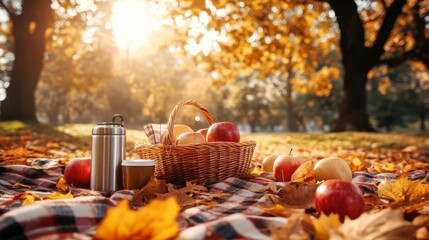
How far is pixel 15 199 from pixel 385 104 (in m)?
30.8

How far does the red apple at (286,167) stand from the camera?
7.97ft

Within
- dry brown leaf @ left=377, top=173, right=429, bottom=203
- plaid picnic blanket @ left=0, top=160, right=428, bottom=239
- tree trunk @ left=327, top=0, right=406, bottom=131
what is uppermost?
tree trunk @ left=327, top=0, right=406, bottom=131

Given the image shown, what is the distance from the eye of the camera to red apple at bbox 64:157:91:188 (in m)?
2.28

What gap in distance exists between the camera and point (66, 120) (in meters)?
43.9

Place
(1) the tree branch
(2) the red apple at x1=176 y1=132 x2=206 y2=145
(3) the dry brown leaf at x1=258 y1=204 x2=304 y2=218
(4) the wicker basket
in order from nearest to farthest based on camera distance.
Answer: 1. (3) the dry brown leaf at x1=258 y1=204 x2=304 y2=218
2. (4) the wicker basket
3. (2) the red apple at x1=176 y1=132 x2=206 y2=145
4. (1) the tree branch

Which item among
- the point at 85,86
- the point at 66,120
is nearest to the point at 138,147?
the point at 85,86

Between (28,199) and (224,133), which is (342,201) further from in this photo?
(28,199)

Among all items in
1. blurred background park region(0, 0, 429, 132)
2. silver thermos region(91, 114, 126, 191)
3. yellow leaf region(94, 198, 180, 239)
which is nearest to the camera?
yellow leaf region(94, 198, 180, 239)

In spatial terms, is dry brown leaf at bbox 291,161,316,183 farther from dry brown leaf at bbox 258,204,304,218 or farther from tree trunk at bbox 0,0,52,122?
tree trunk at bbox 0,0,52,122

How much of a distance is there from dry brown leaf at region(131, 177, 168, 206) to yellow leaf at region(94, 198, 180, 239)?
81 cm

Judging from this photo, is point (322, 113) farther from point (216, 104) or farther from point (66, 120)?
point (66, 120)

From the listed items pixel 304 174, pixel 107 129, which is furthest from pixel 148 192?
pixel 304 174

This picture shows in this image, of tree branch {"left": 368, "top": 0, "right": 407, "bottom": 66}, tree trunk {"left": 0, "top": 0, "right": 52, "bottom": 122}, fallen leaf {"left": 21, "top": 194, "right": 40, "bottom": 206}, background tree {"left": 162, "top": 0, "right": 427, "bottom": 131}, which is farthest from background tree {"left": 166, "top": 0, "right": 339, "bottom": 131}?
fallen leaf {"left": 21, "top": 194, "right": 40, "bottom": 206}

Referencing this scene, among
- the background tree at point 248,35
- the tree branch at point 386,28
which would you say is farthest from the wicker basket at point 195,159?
the tree branch at point 386,28
